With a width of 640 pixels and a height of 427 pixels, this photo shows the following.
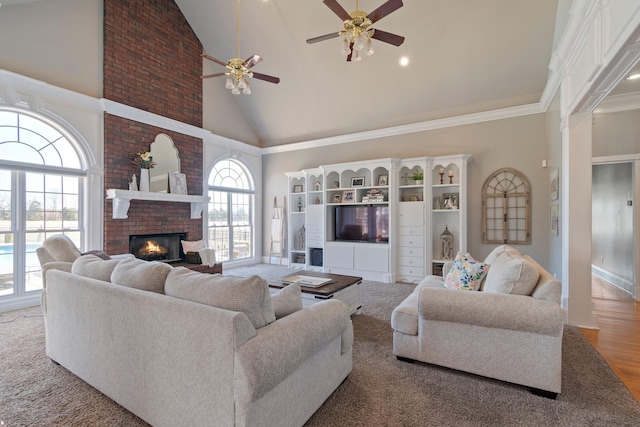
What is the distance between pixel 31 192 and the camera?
4277 millimetres

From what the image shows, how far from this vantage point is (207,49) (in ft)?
20.9

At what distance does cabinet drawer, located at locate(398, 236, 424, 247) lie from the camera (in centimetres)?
555

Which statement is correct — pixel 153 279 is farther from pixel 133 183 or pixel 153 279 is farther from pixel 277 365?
pixel 133 183

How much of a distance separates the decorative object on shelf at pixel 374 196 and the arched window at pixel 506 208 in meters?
1.77

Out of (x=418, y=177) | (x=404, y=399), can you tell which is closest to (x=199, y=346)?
(x=404, y=399)

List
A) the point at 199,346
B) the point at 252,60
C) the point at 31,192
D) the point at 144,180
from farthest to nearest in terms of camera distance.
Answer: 1. the point at 144,180
2. the point at 31,192
3. the point at 252,60
4. the point at 199,346

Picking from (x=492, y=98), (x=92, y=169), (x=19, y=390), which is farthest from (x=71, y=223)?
(x=492, y=98)

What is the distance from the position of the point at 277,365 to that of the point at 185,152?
18.4 ft

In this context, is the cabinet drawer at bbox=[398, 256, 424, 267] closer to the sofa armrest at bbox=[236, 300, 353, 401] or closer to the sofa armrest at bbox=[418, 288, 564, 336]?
the sofa armrest at bbox=[418, 288, 564, 336]

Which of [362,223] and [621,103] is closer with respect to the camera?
[621,103]

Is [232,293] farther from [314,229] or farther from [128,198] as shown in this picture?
[314,229]

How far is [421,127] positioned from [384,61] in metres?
1.45

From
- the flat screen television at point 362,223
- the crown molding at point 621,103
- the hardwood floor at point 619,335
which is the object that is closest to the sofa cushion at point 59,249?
the flat screen television at point 362,223

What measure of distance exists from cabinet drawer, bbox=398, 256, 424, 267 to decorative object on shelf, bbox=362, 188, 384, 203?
45.3 inches
